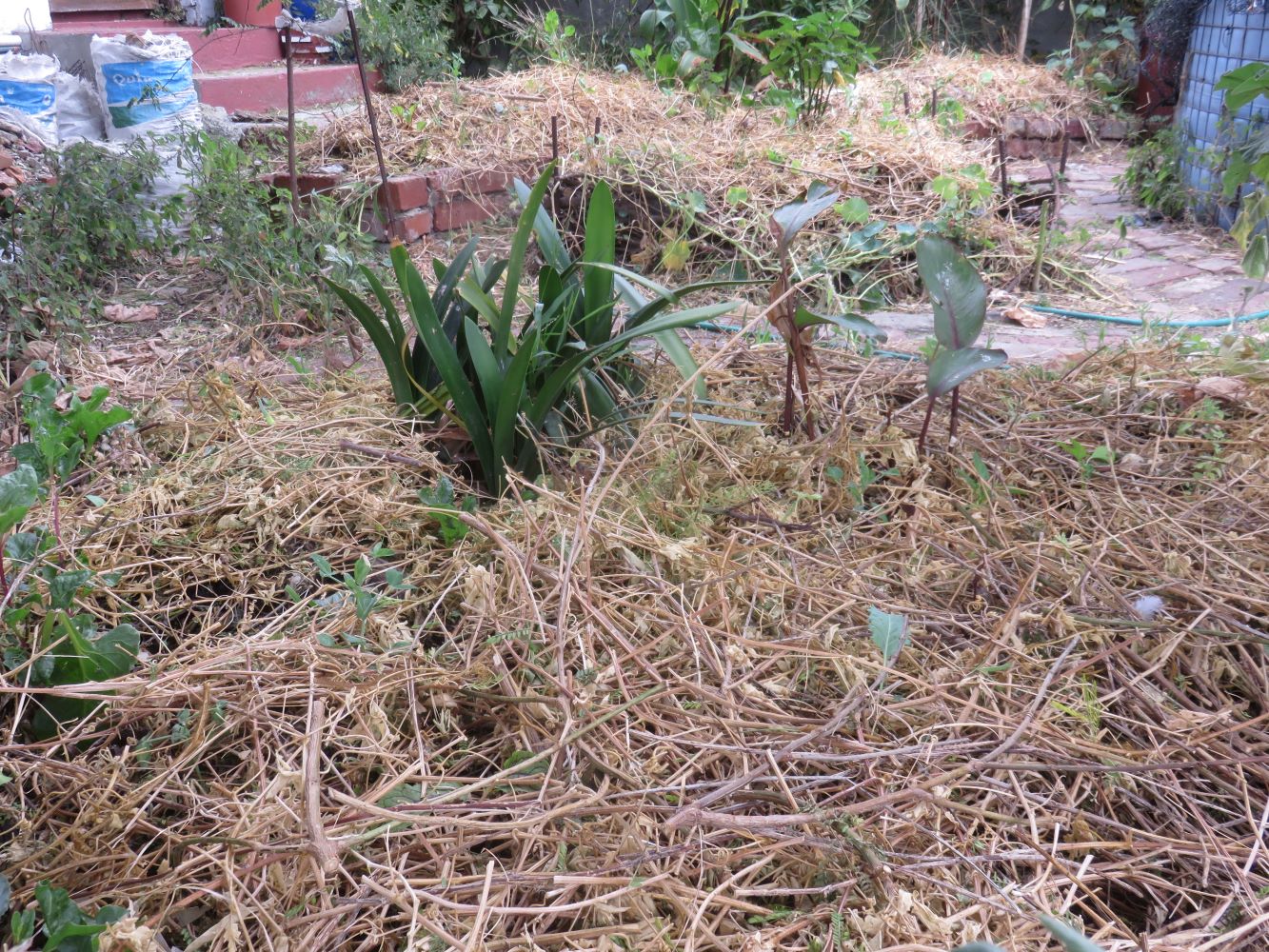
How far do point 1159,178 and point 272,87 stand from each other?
4.45m

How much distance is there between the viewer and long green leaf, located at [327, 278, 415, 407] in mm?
2020

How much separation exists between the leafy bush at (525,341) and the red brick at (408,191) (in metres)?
1.49

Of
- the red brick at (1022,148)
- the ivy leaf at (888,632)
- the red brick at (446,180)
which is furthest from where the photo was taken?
the red brick at (1022,148)

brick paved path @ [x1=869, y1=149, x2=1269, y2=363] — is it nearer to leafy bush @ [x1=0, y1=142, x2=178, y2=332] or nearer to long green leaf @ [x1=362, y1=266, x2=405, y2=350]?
long green leaf @ [x1=362, y1=266, x2=405, y2=350]

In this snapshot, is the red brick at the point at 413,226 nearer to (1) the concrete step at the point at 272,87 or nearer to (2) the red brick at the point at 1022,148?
(1) the concrete step at the point at 272,87

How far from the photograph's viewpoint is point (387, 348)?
2.09m

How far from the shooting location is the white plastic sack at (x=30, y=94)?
3.76 m

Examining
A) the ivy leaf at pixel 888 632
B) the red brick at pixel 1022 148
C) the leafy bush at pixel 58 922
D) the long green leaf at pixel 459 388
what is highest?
the red brick at pixel 1022 148

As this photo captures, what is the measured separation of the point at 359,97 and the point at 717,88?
6.22 feet

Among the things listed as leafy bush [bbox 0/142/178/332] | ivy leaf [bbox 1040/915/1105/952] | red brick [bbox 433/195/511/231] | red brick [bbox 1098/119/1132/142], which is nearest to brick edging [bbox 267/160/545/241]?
red brick [bbox 433/195/511/231]

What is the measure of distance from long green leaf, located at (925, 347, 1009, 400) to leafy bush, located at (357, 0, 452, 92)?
A: 425cm

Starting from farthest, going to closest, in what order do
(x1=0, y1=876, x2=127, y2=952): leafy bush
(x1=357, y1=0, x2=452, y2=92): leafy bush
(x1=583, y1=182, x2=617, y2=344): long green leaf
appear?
(x1=357, y1=0, x2=452, y2=92): leafy bush, (x1=583, y1=182, x2=617, y2=344): long green leaf, (x1=0, y1=876, x2=127, y2=952): leafy bush

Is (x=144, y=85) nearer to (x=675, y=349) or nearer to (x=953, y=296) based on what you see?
(x=675, y=349)

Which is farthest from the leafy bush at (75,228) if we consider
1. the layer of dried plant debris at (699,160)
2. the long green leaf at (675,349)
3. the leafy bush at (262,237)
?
the long green leaf at (675,349)
